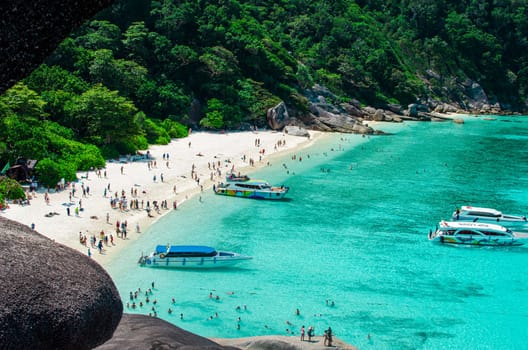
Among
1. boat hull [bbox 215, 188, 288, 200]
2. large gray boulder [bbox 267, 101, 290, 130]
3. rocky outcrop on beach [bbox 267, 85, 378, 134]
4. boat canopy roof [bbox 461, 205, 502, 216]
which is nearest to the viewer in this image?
boat canopy roof [bbox 461, 205, 502, 216]

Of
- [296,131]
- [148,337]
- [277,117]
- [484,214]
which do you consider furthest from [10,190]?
[277,117]

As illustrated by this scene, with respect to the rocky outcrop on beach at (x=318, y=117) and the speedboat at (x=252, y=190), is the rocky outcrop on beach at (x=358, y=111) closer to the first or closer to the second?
the rocky outcrop on beach at (x=318, y=117)

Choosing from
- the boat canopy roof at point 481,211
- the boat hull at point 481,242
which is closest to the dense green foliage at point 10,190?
the boat hull at point 481,242

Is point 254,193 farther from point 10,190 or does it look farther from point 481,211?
point 10,190

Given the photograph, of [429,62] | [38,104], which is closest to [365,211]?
[38,104]

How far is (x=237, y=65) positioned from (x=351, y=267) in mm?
58523

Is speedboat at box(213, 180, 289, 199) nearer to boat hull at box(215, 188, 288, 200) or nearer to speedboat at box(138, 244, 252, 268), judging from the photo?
boat hull at box(215, 188, 288, 200)

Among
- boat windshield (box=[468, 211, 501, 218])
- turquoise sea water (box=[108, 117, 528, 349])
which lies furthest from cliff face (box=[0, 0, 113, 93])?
boat windshield (box=[468, 211, 501, 218])

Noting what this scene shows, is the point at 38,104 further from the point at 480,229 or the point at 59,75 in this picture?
the point at 480,229

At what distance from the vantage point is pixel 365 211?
46.4 metres

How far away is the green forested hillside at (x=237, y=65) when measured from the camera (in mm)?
57938

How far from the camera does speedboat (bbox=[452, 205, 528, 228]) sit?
144ft

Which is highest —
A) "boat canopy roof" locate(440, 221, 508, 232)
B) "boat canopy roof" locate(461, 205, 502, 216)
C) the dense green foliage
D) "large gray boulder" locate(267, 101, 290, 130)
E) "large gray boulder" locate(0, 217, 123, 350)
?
"large gray boulder" locate(267, 101, 290, 130)

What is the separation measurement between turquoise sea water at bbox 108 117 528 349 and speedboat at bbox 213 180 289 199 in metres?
0.95
